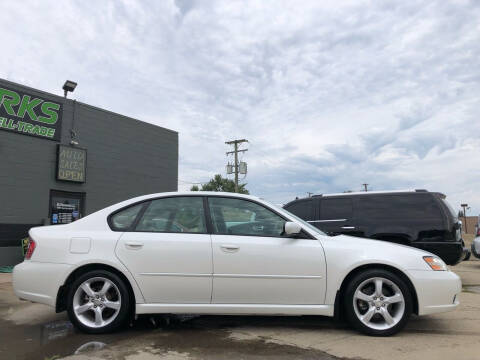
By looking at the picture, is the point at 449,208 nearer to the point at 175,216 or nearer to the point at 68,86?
the point at 175,216

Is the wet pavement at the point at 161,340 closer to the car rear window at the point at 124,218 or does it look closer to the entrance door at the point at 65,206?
the car rear window at the point at 124,218

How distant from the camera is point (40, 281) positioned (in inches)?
163

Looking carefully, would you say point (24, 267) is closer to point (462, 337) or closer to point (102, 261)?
point (102, 261)

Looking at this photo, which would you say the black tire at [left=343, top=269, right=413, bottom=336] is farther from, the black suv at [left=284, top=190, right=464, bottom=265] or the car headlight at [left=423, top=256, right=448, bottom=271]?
the black suv at [left=284, top=190, right=464, bottom=265]

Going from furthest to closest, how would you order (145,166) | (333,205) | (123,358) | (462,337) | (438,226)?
(145,166) → (333,205) → (438,226) → (462,337) → (123,358)

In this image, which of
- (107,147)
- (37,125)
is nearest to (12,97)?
(37,125)

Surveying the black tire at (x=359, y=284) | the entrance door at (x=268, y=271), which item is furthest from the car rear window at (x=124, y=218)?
the black tire at (x=359, y=284)

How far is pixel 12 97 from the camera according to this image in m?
10.6

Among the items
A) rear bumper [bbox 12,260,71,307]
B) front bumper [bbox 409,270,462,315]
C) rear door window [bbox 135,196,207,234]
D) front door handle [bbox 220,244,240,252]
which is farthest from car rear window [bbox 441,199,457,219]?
rear bumper [bbox 12,260,71,307]

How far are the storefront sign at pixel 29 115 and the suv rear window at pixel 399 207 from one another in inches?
343

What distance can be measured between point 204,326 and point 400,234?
14.2 feet

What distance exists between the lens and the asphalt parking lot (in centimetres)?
347

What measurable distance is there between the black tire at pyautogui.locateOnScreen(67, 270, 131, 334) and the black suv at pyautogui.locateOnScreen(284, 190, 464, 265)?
367 centimetres

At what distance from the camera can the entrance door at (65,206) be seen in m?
11.3
